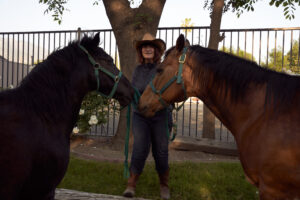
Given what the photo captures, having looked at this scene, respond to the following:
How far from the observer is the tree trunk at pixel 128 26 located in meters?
6.43

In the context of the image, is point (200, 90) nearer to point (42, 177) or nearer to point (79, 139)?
point (42, 177)

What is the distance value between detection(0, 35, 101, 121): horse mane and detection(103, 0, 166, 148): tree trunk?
4.19 meters

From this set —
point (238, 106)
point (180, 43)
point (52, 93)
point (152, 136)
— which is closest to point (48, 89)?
point (52, 93)

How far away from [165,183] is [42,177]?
7.63ft

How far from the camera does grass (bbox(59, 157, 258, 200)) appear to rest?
13.6 feet

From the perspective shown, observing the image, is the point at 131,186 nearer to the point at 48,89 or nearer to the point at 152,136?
the point at 152,136

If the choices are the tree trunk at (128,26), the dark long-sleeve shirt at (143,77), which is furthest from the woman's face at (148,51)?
the tree trunk at (128,26)

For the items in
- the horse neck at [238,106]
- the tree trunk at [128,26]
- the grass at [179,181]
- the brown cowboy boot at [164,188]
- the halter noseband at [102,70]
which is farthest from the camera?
the tree trunk at [128,26]

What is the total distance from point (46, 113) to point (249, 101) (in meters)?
1.64

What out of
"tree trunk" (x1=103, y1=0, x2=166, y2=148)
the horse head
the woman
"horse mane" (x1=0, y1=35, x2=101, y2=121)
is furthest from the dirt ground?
"horse mane" (x1=0, y1=35, x2=101, y2=121)

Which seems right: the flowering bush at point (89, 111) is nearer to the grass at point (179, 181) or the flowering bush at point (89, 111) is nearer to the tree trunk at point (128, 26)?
the tree trunk at point (128, 26)

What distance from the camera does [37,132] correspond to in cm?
205

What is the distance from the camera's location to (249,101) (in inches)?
90.7

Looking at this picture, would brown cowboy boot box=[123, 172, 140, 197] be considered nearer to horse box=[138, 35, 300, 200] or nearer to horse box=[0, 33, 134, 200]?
horse box=[138, 35, 300, 200]
